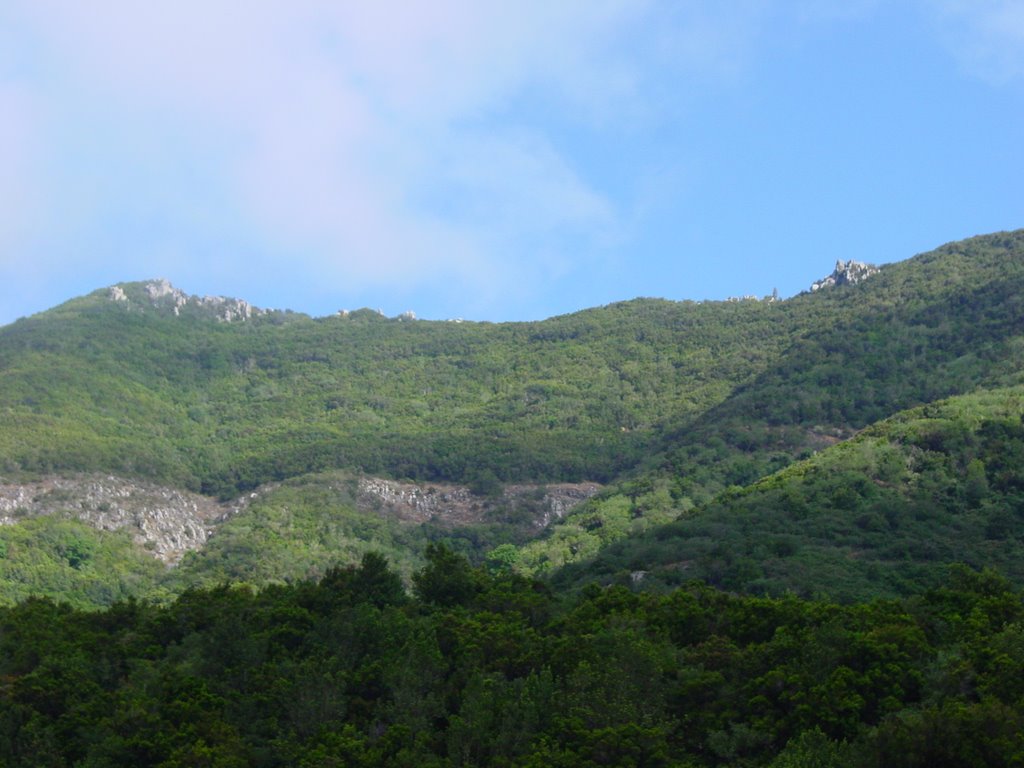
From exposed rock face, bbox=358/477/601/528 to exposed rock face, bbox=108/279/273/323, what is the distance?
56318 millimetres

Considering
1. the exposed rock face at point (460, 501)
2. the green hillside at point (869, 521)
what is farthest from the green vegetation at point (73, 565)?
the green hillside at point (869, 521)

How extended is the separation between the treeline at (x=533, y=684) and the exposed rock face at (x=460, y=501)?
173ft

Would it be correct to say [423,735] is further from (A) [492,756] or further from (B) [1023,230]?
(B) [1023,230]

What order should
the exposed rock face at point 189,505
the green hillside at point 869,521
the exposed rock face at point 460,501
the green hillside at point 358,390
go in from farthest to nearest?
the green hillside at point 358,390, the exposed rock face at point 460,501, the exposed rock face at point 189,505, the green hillside at point 869,521

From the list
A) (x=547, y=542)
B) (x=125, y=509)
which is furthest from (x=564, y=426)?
(x=125, y=509)

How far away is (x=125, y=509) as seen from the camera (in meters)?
94.4

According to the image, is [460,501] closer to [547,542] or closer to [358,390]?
[547,542]

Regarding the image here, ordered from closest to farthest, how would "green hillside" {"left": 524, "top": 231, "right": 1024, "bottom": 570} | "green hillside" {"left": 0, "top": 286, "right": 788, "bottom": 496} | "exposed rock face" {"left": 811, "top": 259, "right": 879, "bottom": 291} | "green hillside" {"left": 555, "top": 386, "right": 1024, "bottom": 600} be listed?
"green hillside" {"left": 555, "top": 386, "right": 1024, "bottom": 600}
"green hillside" {"left": 524, "top": 231, "right": 1024, "bottom": 570}
"green hillside" {"left": 0, "top": 286, "right": 788, "bottom": 496}
"exposed rock face" {"left": 811, "top": 259, "right": 879, "bottom": 291}

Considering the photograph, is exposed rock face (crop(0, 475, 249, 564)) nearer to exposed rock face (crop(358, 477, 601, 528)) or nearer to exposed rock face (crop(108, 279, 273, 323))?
exposed rock face (crop(358, 477, 601, 528))

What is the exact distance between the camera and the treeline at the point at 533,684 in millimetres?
32531

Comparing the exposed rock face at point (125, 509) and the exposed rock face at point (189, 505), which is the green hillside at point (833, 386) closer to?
the exposed rock face at point (189, 505)

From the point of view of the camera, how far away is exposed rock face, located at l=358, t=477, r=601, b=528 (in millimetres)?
99938

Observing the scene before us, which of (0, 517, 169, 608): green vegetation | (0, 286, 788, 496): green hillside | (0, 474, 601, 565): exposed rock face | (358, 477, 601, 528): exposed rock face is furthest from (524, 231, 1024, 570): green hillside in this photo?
(0, 517, 169, 608): green vegetation

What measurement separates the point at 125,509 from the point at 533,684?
63.6 metres
